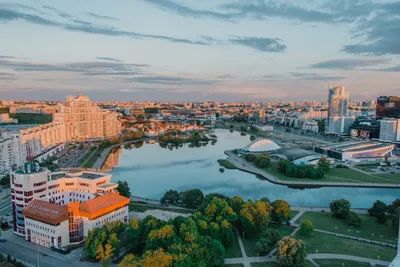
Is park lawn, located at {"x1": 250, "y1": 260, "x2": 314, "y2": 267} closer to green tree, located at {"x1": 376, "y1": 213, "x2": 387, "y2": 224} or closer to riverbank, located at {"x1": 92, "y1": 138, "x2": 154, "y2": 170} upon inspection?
green tree, located at {"x1": 376, "y1": 213, "x2": 387, "y2": 224}

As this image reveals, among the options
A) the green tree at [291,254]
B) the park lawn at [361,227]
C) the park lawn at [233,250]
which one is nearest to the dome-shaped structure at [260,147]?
the park lawn at [361,227]

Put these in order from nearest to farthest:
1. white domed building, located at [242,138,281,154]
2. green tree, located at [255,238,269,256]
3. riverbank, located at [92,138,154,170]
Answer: green tree, located at [255,238,269,256]
riverbank, located at [92,138,154,170]
white domed building, located at [242,138,281,154]

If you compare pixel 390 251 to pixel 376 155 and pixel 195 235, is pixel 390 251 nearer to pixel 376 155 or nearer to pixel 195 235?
pixel 195 235

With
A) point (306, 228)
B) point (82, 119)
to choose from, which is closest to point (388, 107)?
point (306, 228)

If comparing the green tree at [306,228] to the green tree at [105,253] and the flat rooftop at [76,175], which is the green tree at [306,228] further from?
the flat rooftop at [76,175]

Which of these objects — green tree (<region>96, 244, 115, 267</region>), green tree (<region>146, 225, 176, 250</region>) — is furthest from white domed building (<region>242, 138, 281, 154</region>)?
green tree (<region>96, 244, 115, 267</region>)

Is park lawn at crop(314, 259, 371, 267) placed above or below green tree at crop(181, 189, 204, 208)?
below

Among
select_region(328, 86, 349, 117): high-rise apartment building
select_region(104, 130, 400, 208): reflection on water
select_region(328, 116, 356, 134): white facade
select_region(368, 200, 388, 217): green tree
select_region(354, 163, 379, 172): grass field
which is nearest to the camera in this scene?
select_region(368, 200, 388, 217): green tree
